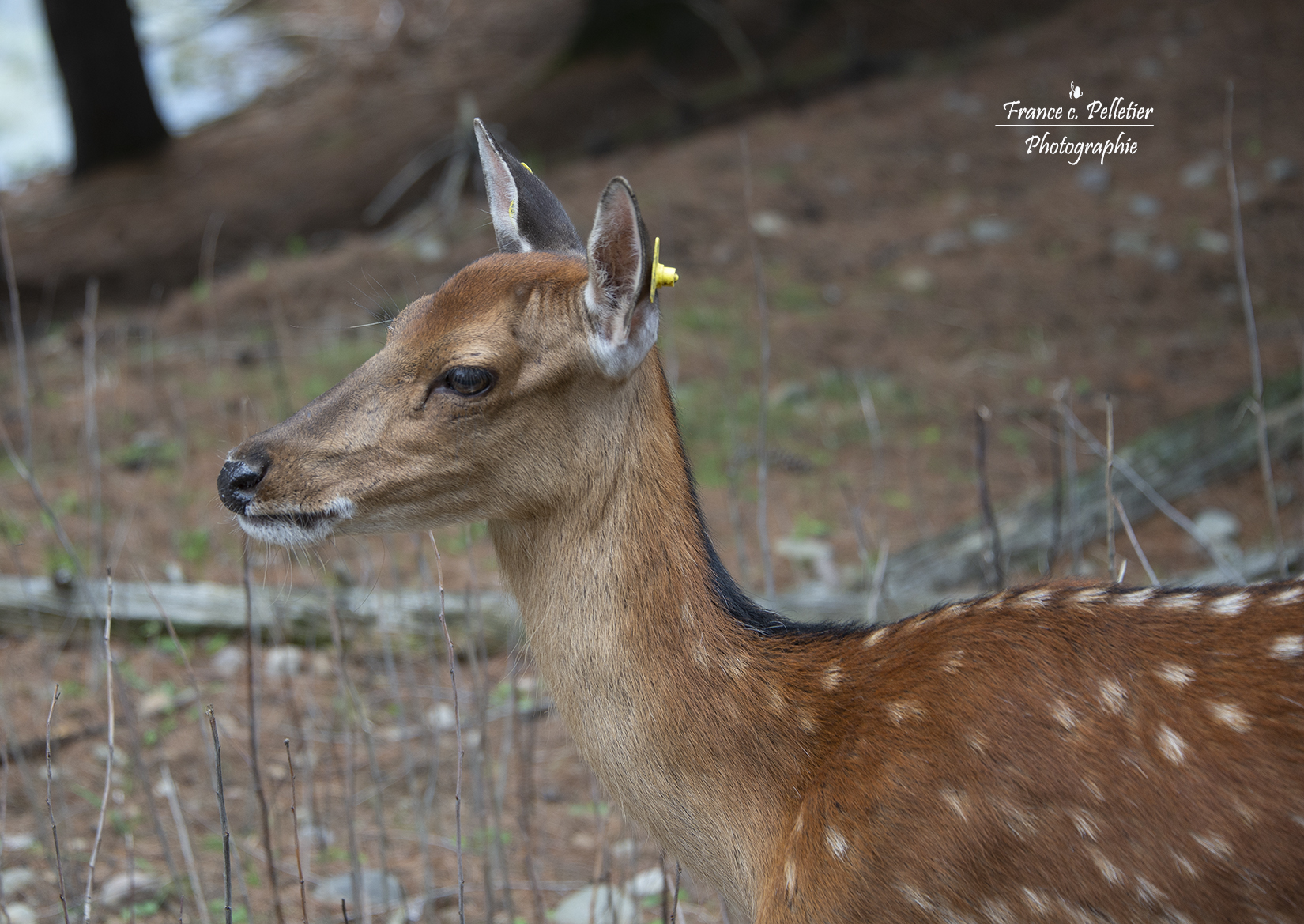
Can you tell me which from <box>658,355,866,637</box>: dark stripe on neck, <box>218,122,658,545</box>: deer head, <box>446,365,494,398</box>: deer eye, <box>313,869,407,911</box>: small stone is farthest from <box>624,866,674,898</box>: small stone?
<box>446,365,494,398</box>: deer eye

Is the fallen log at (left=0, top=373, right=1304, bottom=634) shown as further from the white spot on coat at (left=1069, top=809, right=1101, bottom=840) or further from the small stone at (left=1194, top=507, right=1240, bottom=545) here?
the white spot on coat at (left=1069, top=809, right=1101, bottom=840)

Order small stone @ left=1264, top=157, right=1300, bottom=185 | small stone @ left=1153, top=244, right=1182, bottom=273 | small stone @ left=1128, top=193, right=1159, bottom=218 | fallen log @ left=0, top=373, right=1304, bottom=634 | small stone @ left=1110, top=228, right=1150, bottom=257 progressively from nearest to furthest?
fallen log @ left=0, top=373, right=1304, bottom=634
small stone @ left=1153, top=244, right=1182, bottom=273
small stone @ left=1110, top=228, right=1150, bottom=257
small stone @ left=1264, top=157, right=1300, bottom=185
small stone @ left=1128, top=193, right=1159, bottom=218

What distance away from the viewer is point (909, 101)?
37.1 ft

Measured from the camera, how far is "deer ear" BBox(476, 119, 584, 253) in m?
3.00

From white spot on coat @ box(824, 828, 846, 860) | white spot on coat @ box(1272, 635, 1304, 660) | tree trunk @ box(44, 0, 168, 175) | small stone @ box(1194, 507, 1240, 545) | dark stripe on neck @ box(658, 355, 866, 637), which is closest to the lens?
white spot on coat @ box(1272, 635, 1304, 660)

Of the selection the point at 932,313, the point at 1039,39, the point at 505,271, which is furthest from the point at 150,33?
the point at 505,271

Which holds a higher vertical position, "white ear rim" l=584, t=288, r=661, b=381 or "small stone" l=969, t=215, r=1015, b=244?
"white ear rim" l=584, t=288, r=661, b=381

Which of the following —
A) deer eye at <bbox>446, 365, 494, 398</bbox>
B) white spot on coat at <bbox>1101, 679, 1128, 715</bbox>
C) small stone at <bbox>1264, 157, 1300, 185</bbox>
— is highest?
deer eye at <bbox>446, 365, 494, 398</bbox>

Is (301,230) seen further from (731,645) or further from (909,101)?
(731,645)

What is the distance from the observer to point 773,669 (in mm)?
2637

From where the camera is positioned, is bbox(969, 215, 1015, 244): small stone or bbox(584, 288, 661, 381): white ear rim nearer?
bbox(584, 288, 661, 381): white ear rim

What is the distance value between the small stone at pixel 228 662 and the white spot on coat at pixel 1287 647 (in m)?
4.18

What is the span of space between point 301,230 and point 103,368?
3.87m

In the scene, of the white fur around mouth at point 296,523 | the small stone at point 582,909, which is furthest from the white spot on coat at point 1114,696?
the small stone at point 582,909
